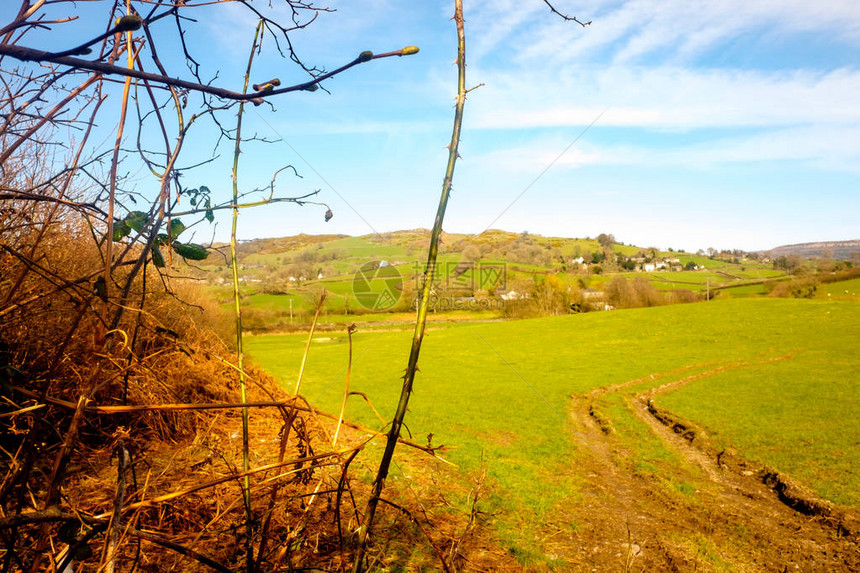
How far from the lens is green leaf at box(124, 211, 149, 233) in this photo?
106 centimetres

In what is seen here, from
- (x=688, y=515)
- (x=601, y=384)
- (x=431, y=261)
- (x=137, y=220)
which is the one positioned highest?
(x=137, y=220)

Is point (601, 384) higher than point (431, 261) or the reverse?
the reverse

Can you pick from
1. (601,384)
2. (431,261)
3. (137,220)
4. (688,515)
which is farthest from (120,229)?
(601,384)

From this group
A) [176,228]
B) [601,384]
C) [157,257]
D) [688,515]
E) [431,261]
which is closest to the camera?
[431,261]

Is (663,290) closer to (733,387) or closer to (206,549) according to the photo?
(733,387)

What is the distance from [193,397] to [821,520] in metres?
7.86

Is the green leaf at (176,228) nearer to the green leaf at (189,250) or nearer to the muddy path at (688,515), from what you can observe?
the green leaf at (189,250)

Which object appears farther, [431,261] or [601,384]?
[601,384]

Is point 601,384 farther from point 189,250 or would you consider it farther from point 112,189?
point 112,189

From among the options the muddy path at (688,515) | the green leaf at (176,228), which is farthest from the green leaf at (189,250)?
the muddy path at (688,515)

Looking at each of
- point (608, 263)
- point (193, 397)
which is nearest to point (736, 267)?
point (608, 263)

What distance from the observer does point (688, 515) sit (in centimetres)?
605

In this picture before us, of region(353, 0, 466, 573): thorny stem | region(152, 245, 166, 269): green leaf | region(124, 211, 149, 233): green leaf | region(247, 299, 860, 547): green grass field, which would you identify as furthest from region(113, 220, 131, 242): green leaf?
region(247, 299, 860, 547): green grass field

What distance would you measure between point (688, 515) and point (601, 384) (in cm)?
1118
